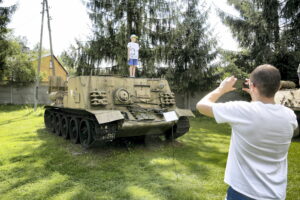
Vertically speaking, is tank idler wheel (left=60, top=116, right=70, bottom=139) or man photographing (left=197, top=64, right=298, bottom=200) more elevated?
man photographing (left=197, top=64, right=298, bottom=200)

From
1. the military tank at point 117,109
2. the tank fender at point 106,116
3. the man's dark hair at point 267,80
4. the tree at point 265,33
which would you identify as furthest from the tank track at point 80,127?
the tree at point 265,33

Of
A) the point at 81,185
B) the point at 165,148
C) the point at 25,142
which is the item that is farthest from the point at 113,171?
the point at 25,142

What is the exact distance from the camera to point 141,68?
643 inches

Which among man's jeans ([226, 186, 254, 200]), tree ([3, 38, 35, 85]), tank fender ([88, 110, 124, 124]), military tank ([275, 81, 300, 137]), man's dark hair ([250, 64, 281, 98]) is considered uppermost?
tree ([3, 38, 35, 85])

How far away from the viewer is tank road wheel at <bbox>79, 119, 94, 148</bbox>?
7057mm

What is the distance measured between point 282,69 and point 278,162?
46.8 feet

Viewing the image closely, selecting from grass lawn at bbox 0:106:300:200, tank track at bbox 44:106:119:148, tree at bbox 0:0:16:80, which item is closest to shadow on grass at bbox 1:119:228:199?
grass lawn at bbox 0:106:300:200

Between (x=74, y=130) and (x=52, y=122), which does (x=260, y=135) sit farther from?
(x=52, y=122)

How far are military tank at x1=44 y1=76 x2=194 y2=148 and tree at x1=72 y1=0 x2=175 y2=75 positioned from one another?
25.3ft

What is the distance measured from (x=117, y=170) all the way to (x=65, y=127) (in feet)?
13.6

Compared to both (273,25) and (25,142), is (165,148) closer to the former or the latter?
(25,142)

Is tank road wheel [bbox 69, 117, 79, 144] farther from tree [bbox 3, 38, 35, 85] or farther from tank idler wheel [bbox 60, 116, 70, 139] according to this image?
tree [bbox 3, 38, 35, 85]

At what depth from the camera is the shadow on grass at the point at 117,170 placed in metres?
4.45

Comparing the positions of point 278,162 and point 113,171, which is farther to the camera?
point 113,171
